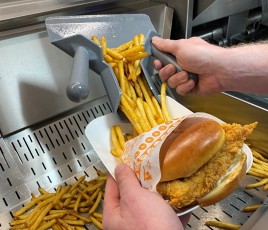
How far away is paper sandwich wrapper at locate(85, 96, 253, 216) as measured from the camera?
79 centimetres

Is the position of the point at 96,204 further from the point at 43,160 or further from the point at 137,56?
Result: the point at 137,56

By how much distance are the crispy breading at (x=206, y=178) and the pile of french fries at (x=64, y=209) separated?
368mm

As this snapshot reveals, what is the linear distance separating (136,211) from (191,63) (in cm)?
60

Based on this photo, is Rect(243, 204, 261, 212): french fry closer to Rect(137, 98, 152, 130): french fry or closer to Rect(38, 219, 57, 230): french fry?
Rect(137, 98, 152, 130): french fry

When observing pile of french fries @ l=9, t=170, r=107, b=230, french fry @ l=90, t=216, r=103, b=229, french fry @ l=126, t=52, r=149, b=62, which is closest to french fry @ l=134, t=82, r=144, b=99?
french fry @ l=126, t=52, r=149, b=62

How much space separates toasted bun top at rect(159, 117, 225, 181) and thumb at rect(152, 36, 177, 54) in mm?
376

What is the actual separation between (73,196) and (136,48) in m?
0.58

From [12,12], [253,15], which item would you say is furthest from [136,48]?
[253,15]

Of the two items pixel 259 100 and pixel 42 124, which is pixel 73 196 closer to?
pixel 42 124

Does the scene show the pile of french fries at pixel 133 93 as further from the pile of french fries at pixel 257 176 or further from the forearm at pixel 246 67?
the pile of french fries at pixel 257 176

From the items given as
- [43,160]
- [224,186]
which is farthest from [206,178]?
[43,160]

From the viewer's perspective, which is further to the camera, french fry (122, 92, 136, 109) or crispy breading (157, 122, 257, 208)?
french fry (122, 92, 136, 109)

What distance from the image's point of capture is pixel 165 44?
3.60 ft

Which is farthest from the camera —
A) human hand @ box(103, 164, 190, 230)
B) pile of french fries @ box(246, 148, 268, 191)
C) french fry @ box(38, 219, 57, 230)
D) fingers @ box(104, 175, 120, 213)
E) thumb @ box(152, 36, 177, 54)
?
pile of french fries @ box(246, 148, 268, 191)
